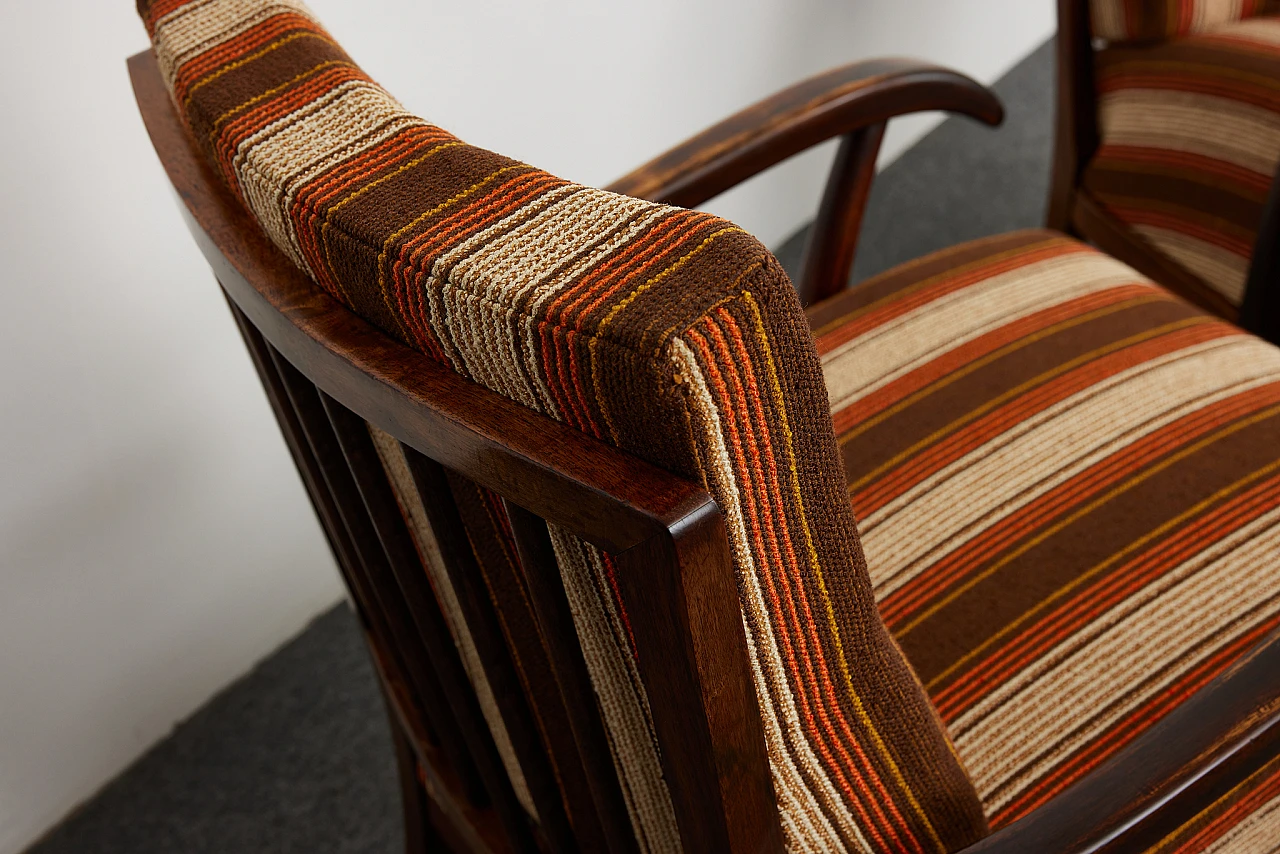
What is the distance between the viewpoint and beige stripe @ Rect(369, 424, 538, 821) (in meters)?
0.45

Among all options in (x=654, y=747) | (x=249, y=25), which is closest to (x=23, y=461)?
(x=249, y=25)

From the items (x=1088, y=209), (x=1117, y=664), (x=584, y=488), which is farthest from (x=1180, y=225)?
(x=584, y=488)

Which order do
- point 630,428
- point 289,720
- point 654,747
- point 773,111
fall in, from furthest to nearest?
point 289,720 < point 773,111 < point 654,747 < point 630,428

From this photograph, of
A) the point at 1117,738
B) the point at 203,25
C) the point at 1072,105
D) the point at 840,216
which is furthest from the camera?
the point at 1072,105

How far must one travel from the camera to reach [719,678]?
32 cm

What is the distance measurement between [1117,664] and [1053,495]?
0.40ft

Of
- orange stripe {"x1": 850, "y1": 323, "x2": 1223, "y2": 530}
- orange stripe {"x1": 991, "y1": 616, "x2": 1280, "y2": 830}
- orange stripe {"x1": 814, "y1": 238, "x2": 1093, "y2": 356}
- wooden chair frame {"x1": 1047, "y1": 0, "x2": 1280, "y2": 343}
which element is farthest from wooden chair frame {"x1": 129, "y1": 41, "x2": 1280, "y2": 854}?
wooden chair frame {"x1": 1047, "y1": 0, "x2": 1280, "y2": 343}

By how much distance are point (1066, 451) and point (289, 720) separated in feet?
2.89

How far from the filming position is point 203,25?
0.49 m

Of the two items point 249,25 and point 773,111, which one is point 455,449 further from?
point 773,111

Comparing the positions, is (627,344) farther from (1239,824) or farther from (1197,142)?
(1197,142)

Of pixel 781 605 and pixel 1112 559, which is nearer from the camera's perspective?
pixel 781 605

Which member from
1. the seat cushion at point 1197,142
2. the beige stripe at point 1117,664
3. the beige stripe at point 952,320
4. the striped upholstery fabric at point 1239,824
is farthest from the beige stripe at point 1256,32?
the striped upholstery fabric at point 1239,824

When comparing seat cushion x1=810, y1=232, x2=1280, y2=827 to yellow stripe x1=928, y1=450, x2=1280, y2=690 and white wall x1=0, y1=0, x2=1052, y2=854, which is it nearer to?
yellow stripe x1=928, y1=450, x2=1280, y2=690
